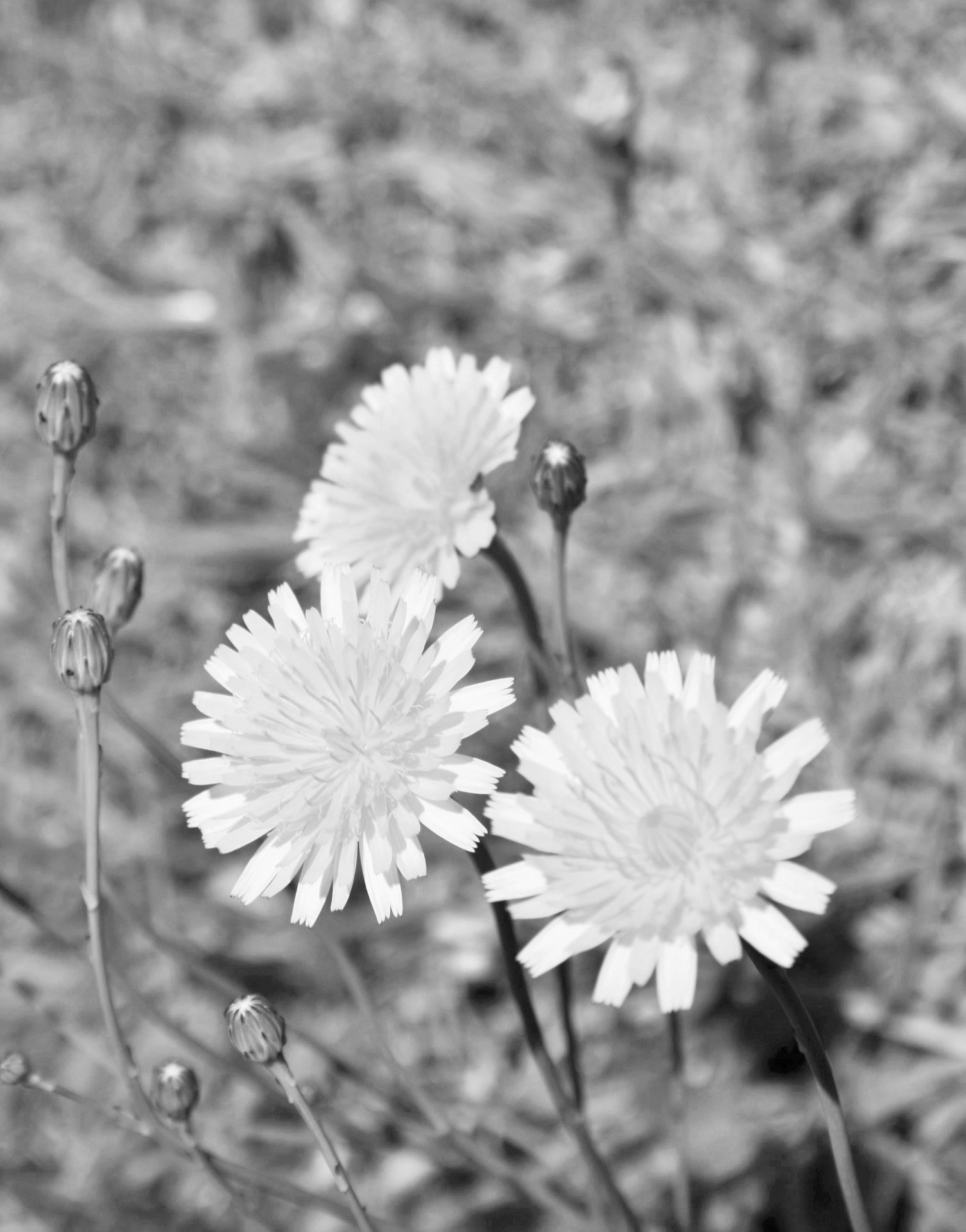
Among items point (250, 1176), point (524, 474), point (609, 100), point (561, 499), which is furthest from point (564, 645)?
point (609, 100)

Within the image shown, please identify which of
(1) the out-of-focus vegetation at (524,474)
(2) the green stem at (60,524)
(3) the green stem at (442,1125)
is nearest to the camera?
(2) the green stem at (60,524)

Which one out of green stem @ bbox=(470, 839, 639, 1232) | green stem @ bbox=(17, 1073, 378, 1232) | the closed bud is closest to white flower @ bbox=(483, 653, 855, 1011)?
green stem @ bbox=(470, 839, 639, 1232)

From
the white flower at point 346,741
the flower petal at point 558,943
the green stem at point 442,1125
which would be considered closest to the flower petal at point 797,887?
the flower petal at point 558,943

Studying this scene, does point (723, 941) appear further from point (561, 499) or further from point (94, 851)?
point (94, 851)

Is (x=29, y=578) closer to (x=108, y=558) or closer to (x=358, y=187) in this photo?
(x=358, y=187)

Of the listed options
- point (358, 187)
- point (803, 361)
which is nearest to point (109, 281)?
point (358, 187)

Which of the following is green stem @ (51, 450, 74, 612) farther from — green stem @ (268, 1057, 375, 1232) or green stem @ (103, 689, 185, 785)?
green stem @ (268, 1057, 375, 1232)

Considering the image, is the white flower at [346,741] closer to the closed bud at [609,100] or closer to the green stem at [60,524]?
the green stem at [60,524]
